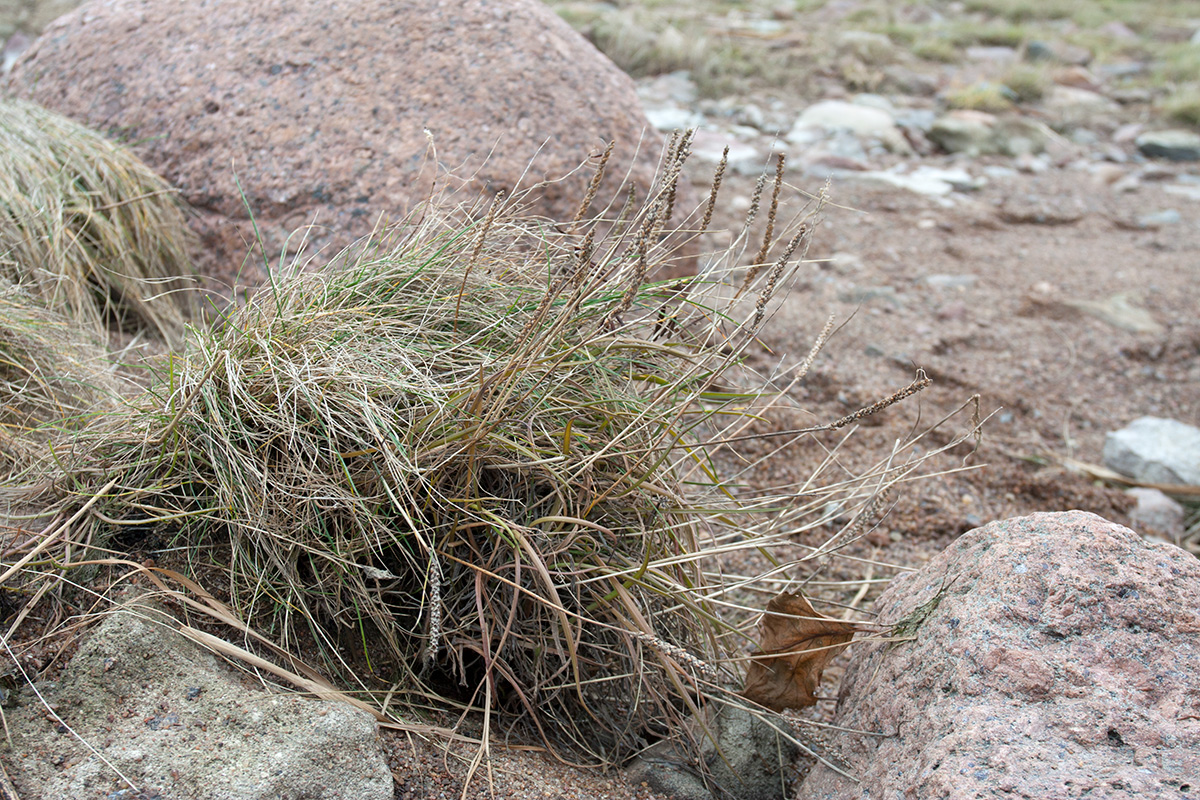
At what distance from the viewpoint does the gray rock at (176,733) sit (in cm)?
112

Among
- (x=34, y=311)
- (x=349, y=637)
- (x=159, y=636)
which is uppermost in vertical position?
(x=34, y=311)

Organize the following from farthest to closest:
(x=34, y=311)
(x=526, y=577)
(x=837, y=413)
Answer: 1. (x=837, y=413)
2. (x=34, y=311)
3. (x=526, y=577)

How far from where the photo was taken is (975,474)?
8.41ft

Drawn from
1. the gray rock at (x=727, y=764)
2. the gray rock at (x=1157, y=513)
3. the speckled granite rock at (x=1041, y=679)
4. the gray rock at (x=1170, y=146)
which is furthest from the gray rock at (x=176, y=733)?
the gray rock at (x=1170, y=146)

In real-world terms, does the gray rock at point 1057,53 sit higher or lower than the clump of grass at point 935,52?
lower

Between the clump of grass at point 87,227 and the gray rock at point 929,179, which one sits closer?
the clump of grass at point 87,227

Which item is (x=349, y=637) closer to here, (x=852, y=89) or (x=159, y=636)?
(x=159, y=636)

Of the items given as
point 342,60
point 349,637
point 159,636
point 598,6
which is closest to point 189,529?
point 159,636

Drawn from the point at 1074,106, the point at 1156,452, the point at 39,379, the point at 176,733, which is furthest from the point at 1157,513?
the point at 1074,106

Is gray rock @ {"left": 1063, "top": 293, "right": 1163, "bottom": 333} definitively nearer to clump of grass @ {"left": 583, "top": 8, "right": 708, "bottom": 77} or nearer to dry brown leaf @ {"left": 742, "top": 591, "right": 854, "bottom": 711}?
dry brown leaf @ {"left": 742, "top": 591, "right": 854, "bottom": 711}

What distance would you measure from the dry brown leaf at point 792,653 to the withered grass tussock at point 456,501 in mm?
66

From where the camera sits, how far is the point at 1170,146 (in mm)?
5930

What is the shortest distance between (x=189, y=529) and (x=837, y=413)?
1916mm

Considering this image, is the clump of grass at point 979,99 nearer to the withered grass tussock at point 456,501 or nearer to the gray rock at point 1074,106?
the gray rock at point 1074,106
